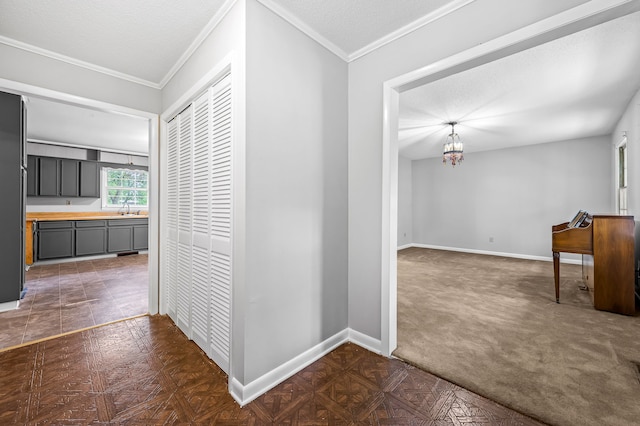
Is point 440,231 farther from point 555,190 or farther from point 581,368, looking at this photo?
point 581,368

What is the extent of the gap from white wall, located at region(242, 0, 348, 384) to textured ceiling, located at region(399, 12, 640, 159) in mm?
1756

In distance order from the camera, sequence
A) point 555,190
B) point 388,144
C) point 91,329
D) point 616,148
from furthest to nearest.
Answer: point 555,190, point 616,148, point 91,329, point 388,144

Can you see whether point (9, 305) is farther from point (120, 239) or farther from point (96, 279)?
point (120, 239)

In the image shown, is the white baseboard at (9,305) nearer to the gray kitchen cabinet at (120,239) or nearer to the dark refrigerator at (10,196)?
the dark refrigerator at (10,196)

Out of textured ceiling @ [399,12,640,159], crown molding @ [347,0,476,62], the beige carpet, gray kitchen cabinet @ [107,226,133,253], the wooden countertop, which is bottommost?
the beige carpet

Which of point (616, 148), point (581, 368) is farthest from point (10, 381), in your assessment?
point (616, 148)

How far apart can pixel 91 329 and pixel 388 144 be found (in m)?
3.18

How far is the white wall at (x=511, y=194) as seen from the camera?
5418 millimetres

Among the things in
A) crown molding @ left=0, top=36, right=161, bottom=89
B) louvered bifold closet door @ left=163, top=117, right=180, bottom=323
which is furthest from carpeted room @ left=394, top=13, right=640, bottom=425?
crown molding @ left=0, top=36, right=161, bottom=89

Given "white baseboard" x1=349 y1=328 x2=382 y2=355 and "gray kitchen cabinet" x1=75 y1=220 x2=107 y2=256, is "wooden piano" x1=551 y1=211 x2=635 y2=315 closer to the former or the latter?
"white baseboard" x1=349 y1=328 x2=382 y2=355

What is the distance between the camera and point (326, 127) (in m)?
2.17

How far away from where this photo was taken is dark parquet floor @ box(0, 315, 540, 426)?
4.89ft

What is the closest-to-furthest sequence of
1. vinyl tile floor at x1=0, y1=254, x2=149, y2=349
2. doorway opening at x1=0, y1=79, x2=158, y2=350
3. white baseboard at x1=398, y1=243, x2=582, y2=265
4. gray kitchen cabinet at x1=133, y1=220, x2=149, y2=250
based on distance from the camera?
1. doorway opening at x1=0, y1=79, x2=158, y2=350
2. vinyl tile floor at x1=0, y1=254, x2=149, y2=349
3. white baseboard at x1=398, y1=243, x2=582, y2=265
4. gray kitchen cabinet at x1=133, y1=220, x2=149, y2=250

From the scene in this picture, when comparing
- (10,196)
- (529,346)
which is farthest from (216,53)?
(529,346)
